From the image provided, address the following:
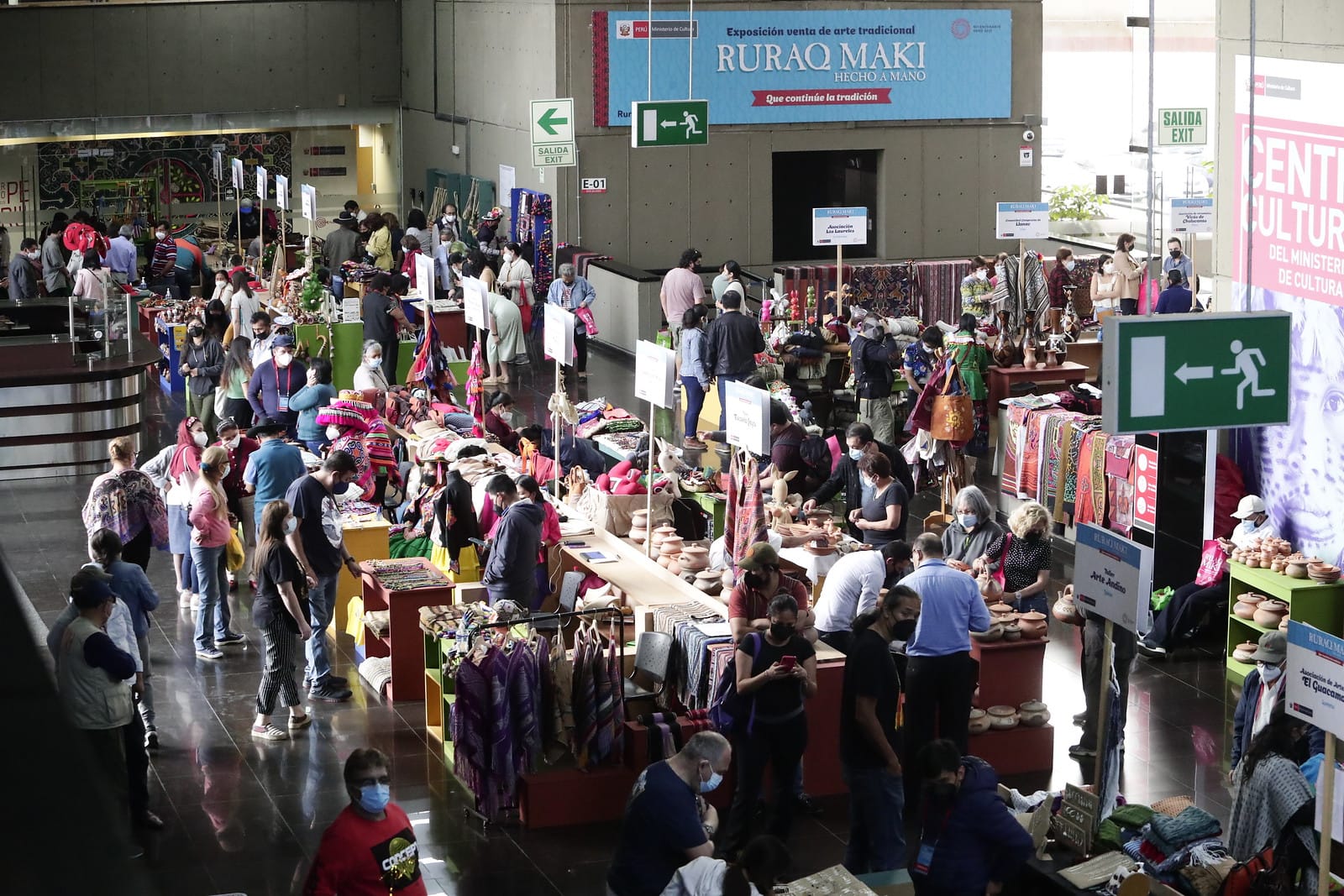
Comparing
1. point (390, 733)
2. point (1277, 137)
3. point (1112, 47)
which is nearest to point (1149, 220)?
point (1277, 137)

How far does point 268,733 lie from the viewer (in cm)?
873

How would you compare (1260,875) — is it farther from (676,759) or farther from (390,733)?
(390,733)

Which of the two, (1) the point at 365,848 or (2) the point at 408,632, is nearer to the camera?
(1) the point at 365,848

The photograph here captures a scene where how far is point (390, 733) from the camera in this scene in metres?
8.88

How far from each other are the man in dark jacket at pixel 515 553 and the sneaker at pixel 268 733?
50.2 inches

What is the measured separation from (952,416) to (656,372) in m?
3.14

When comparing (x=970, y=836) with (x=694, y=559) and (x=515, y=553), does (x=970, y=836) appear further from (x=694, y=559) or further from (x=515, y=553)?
(x=694, y=559)

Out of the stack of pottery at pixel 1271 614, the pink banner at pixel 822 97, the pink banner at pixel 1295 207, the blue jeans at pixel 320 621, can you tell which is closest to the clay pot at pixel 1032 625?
the stack of pottery at pixel 1271 614

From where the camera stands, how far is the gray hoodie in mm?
9031

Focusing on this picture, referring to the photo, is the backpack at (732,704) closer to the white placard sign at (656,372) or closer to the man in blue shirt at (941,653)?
the man in blue shirt at (941,653)

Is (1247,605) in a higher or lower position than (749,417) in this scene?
lower

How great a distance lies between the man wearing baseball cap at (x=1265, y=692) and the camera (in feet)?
23.4

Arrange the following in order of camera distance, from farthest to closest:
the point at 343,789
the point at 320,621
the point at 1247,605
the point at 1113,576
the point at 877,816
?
1. the point at 1247,605
2. the point at 320,621
3. the point at 343,789
4. the point at 1113,576
5. the point at 877,816

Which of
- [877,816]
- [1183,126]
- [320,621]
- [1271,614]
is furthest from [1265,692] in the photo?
[1183,126]
